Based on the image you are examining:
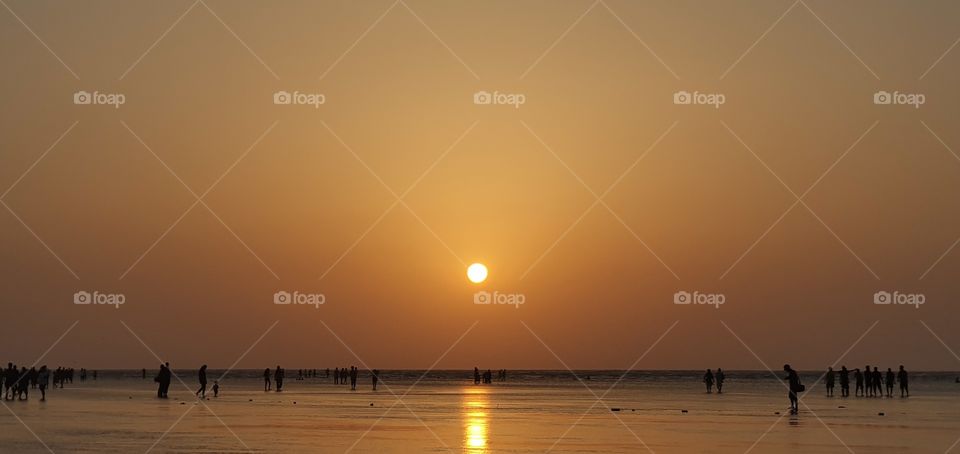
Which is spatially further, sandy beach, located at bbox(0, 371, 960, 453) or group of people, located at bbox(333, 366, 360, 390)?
group of people, located at bbox(333, 366, 360, 390)

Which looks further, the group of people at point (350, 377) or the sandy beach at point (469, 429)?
the group of people at point (350, 377)

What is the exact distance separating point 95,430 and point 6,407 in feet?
49.2

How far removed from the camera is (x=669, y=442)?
1080 inches

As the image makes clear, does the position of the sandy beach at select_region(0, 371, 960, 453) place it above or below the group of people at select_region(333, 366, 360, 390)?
below

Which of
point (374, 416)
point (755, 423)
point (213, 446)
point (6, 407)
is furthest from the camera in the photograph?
point (6, 407)

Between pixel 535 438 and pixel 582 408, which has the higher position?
pixel 582 408

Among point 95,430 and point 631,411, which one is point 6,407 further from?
point 631,411

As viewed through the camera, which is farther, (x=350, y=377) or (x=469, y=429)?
(x=350, y=377)

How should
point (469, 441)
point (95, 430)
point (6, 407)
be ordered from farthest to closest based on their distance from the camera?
1. point (6, 407)
2. point (95, 430)
3. point (469, 441)

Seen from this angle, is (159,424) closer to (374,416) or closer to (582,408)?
(374,416)

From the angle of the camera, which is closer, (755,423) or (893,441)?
(893,441)

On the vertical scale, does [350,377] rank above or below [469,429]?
above

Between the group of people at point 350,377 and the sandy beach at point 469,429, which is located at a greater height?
the group of people at point 350,377

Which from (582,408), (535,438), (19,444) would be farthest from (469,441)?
(582,408)
